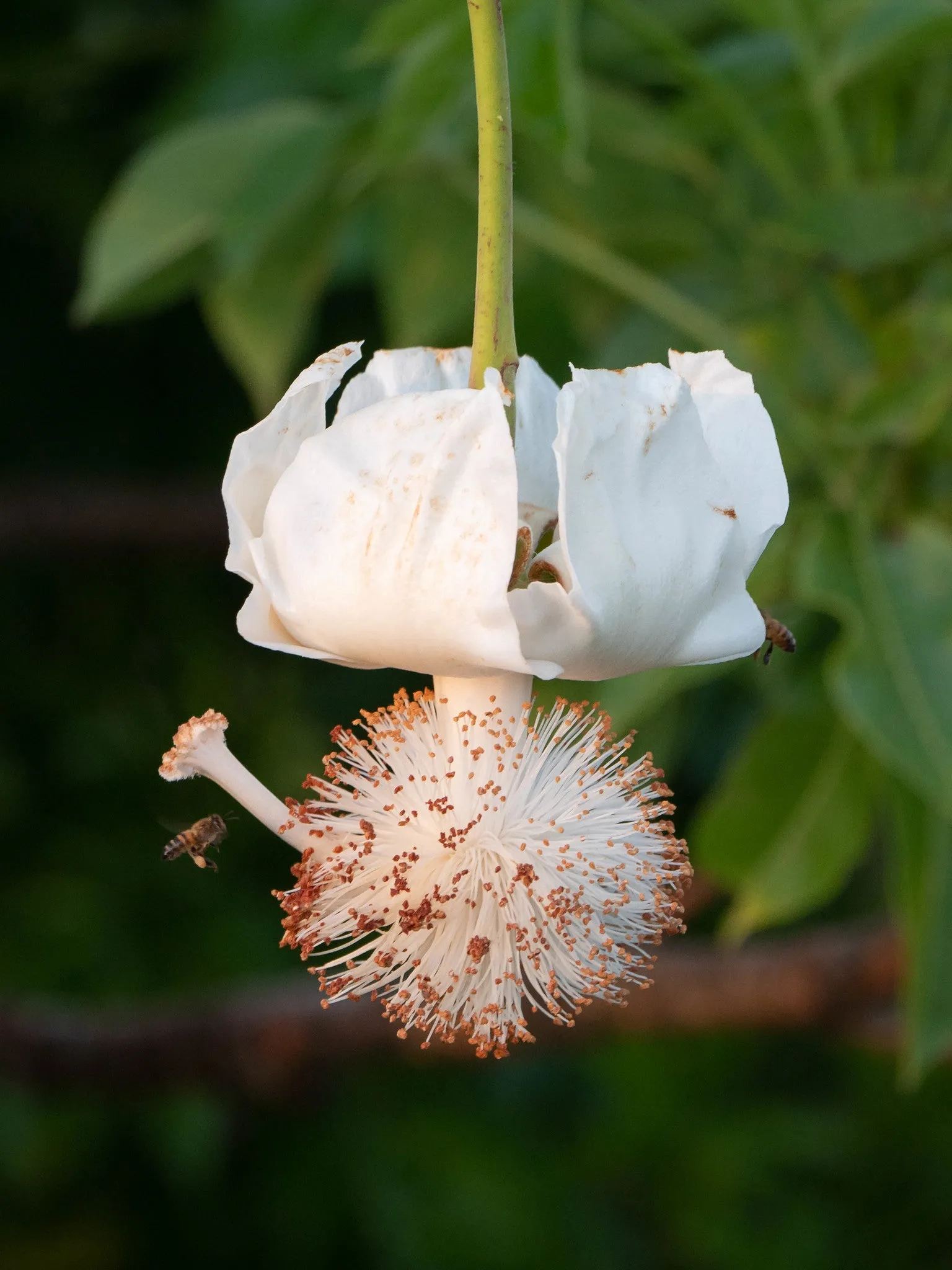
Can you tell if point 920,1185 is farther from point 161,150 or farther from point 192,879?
point 161,150

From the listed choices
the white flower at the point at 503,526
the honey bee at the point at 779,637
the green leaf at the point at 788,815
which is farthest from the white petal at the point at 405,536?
the green leaf at the point at 788,815

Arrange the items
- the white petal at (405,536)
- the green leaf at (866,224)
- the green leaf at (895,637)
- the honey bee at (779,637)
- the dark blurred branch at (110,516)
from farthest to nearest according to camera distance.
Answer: the dark blurred branch at (110,516)
the green leaf at (866,224)
the green leaf at (895,637)
the honey bee at (779,637)
the white petal at (405,536)

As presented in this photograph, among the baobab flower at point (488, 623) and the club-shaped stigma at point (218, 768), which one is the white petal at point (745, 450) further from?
the club-shaped stigma at point (218, 768)

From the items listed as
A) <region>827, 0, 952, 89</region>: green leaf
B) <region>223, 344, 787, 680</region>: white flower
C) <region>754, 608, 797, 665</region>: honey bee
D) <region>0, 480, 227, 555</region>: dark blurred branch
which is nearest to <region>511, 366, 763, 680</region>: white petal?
<region>223, 344, 787, 680</region>: white flower

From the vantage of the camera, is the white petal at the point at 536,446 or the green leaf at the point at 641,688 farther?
the green leaf at the point at 641,688

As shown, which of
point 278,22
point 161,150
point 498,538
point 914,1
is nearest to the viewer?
point 498,538

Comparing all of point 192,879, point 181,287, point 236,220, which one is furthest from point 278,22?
point 192,879

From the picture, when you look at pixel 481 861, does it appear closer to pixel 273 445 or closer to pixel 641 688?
pixel 273 445

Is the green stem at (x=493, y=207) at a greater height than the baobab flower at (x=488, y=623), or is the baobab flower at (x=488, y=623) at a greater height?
the green stem at (x=493, y=207)
